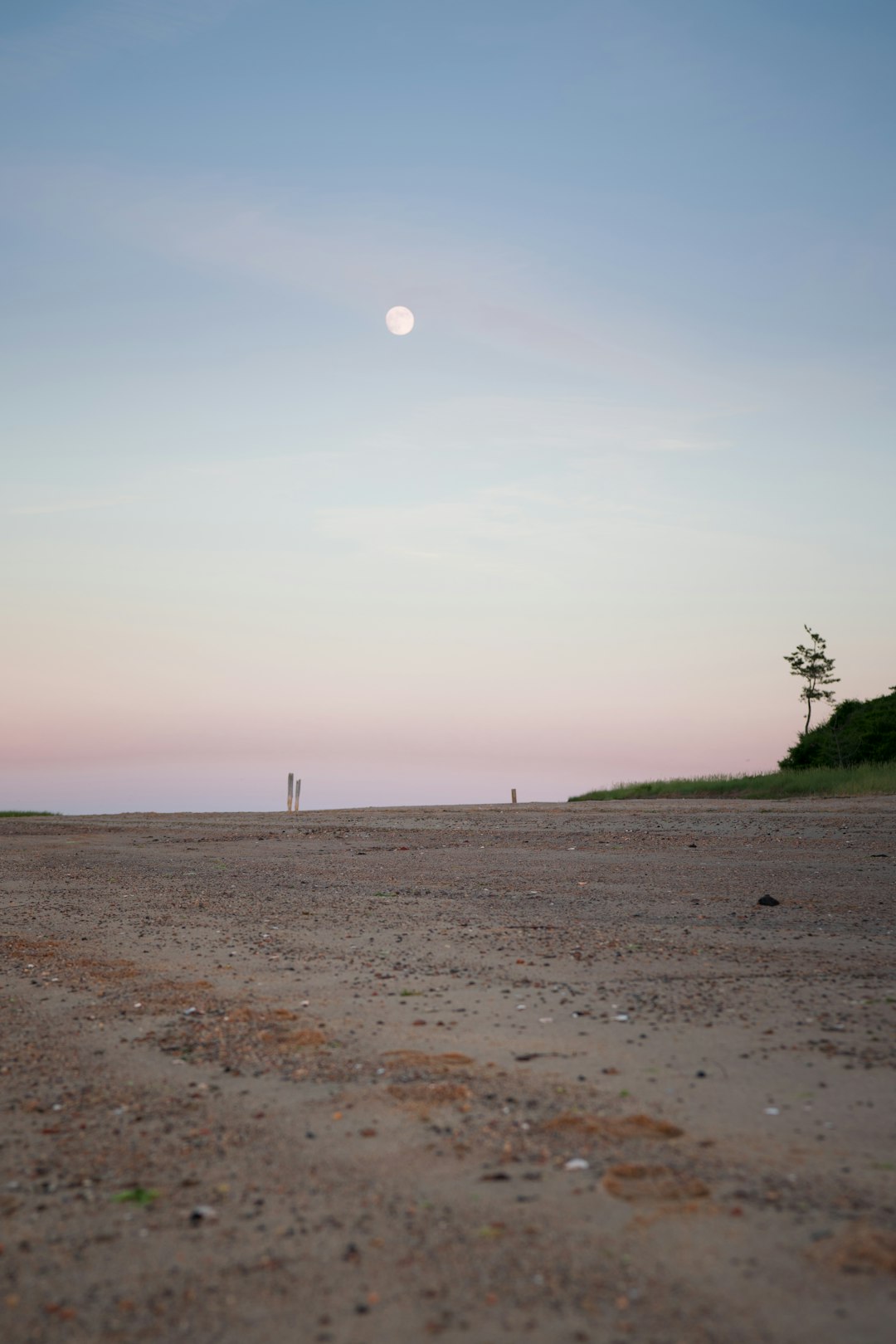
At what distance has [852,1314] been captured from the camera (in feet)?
10.8

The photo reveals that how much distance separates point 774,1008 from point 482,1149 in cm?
310

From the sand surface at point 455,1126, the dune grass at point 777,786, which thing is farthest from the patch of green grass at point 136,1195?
the dune grass at point 777,786

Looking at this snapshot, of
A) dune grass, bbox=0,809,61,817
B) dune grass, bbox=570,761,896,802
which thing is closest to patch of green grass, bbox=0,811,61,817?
dune grass, bbox=0,809,61,817

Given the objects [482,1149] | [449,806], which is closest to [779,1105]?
[482,1149]

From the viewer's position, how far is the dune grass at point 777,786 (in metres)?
31.1

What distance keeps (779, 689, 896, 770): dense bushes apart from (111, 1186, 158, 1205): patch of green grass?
4715 cm

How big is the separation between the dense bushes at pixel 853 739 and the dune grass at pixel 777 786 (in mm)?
11131

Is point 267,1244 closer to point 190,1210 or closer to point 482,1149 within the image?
point 190,1210

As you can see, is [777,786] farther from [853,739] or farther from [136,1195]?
[136,1195]

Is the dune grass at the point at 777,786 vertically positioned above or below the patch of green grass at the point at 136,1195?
above

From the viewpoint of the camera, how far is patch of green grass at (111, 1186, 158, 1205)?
427 centimetres

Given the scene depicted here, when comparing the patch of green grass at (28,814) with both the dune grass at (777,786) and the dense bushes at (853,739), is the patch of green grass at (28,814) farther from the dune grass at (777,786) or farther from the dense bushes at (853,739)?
the dense bushes at (853,739)

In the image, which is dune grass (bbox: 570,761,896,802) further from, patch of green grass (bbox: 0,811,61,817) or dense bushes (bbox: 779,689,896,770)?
patch of green grass (bbox: 0,811,61,817)

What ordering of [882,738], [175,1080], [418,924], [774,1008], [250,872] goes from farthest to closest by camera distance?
[882,738], [250,872], [418,924], [774,1008], [175,1080]
